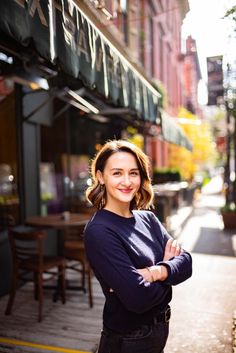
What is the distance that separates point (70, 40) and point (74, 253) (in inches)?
128

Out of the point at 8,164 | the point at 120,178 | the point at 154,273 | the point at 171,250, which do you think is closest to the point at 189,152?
the point at 8,164

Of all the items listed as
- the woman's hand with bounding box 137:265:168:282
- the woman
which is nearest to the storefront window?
the woman

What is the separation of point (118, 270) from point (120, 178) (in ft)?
1.59

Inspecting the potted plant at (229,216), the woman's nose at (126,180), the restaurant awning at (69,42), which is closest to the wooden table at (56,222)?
the restaurant awning at (69,42)

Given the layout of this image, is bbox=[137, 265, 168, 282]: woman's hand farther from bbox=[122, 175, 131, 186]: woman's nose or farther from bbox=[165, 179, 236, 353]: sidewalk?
bbox=[165, 179, 236, 353]: sidewalk

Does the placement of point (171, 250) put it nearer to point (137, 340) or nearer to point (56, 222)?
point (137, 340)

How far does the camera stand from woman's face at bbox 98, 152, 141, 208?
190 centimetres

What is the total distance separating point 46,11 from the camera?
282 centimetres

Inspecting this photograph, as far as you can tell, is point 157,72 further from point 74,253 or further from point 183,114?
point 74,253

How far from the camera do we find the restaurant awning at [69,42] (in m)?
2.49

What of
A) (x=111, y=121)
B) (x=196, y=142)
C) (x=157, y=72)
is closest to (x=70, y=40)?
(x=111, y=121)

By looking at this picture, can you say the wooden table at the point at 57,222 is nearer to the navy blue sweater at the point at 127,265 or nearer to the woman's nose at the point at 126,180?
the navy blue sweater at the point at 127,265

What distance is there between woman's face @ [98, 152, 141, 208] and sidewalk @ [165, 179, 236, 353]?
7.56 ft

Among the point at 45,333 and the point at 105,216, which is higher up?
the point at 105,216
